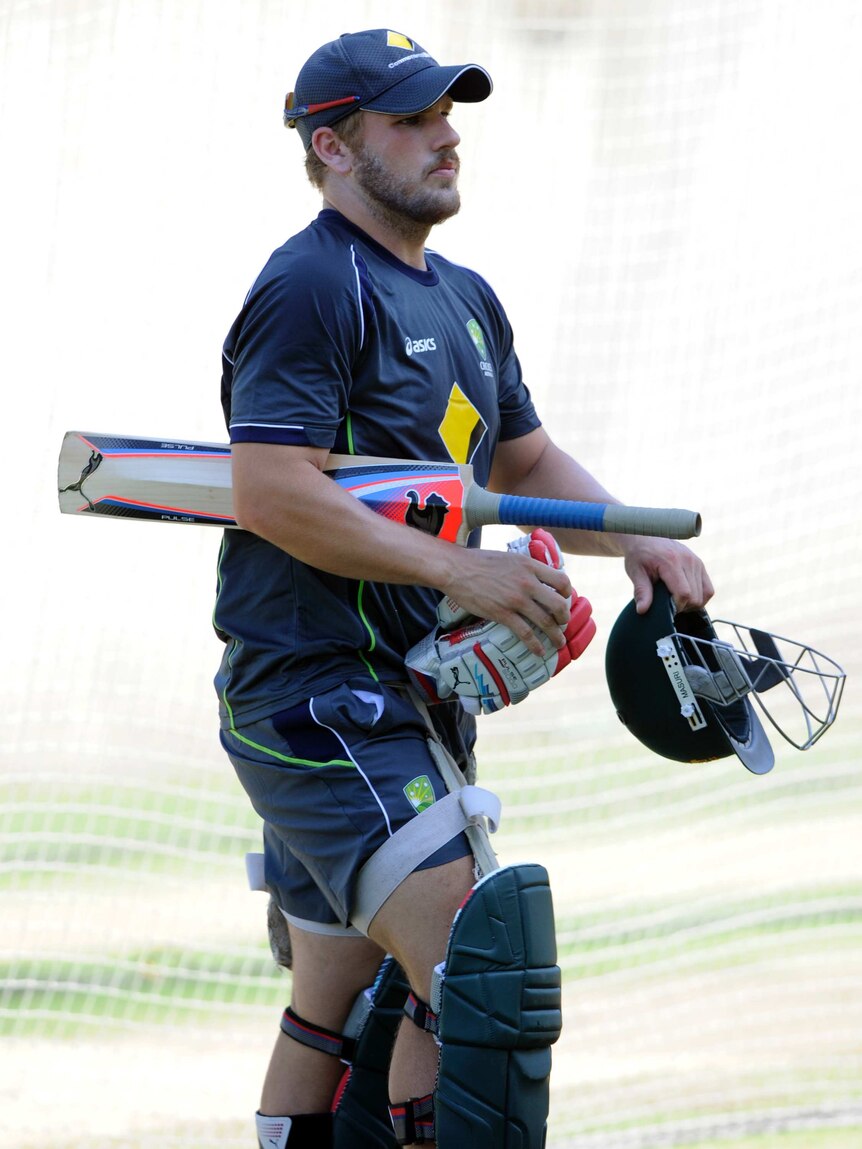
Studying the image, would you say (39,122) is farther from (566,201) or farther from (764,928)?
(764,928)

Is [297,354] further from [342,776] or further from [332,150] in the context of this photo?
[342,776]

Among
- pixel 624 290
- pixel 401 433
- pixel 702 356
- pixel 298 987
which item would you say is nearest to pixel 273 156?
pixel 624 290

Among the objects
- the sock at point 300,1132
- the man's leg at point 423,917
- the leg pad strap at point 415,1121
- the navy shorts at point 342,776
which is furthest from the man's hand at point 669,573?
the sock at point 300,1132

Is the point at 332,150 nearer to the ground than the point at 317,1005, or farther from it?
farther from it

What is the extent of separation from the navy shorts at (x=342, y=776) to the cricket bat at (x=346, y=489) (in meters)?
0.26

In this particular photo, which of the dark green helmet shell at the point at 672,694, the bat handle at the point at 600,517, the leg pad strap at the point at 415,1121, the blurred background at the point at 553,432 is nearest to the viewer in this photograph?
the bat handle at the point at 600,517

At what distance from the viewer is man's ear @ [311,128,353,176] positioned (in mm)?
2219

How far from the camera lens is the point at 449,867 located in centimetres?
201

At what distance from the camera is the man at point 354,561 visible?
199 centimetres

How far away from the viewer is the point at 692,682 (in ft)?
7.15

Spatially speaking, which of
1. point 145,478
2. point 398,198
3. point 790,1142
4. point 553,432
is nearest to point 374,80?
point 398,198

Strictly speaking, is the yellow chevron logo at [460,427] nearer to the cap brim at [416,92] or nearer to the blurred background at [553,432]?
the cap brim at [416,92]

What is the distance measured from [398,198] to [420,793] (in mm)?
838

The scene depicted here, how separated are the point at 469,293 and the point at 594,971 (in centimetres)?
184
